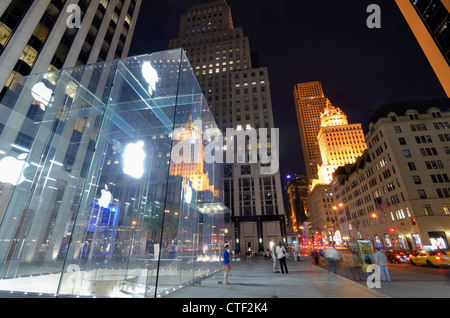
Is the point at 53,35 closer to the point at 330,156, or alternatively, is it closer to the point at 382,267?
the point at 382,267

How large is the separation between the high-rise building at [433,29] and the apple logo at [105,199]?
55.6 feet

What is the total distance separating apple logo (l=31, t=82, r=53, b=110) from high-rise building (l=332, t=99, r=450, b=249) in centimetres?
3891

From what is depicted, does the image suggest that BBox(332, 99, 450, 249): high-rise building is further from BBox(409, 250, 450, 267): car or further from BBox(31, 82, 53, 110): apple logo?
BBox(31, 82, 53, 110): apple logo

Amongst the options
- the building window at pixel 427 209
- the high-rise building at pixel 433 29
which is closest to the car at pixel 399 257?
the high-rise building at pixel 433 29

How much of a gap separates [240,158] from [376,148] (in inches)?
1326

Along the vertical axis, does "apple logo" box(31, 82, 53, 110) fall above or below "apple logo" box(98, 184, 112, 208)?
above

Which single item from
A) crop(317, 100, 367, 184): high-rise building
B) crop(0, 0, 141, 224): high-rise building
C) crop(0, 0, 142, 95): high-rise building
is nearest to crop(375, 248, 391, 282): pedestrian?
crop(0, 0, 141, 224): high-rise building

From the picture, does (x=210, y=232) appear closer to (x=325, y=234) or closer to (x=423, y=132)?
(x=423, y=132)

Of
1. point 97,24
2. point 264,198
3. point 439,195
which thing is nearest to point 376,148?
point 439,195

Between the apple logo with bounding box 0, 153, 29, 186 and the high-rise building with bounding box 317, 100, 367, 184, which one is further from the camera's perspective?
the high-rise building with bounding box 317, 100, 367, 184

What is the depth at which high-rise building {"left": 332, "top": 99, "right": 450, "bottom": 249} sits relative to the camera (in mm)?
37125

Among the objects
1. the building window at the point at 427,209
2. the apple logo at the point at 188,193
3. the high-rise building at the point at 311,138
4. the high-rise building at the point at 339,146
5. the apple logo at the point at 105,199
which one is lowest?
the apple logo at the point at 105,199

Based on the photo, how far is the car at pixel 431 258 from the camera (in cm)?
1716

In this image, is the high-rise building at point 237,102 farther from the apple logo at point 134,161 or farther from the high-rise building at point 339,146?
the high-rise building at point 339,146
